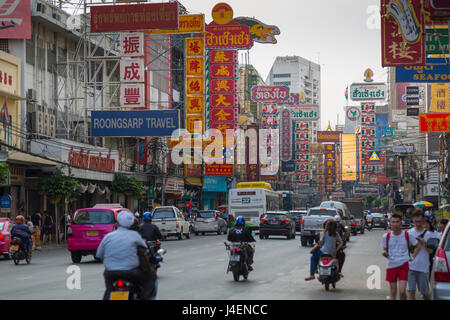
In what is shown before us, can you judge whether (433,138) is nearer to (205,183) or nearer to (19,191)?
(205,183)

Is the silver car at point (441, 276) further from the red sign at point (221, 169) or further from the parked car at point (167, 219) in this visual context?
the red sign at point (221, 169)

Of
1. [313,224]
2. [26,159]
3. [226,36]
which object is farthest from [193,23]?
[313,224]

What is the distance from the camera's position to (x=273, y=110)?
10394 cm

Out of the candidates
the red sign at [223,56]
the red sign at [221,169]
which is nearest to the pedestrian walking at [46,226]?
the red sign at [223,56]

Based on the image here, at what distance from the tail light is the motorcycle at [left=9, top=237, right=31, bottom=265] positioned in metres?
17.0

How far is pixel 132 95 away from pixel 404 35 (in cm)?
2033

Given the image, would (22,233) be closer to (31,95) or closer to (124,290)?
(124,290)

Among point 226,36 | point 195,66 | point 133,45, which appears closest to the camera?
point 133,45

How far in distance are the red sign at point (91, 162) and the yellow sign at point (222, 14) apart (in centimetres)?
1620

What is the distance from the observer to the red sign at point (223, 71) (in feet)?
197

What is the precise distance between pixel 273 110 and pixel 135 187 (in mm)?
57204

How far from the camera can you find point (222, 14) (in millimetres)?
58719

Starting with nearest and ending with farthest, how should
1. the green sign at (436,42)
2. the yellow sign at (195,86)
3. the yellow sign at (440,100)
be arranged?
the green sign at (436,42) → the yellow sign at (195,86) → the yellow sign at (440,100)

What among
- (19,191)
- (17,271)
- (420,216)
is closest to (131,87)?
(19,191)
